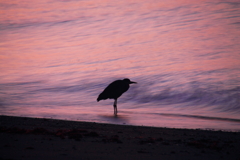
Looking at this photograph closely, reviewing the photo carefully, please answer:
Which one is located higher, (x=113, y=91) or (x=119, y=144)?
(x=113, y=91)

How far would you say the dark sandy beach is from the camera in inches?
197

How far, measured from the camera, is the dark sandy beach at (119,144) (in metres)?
5.02

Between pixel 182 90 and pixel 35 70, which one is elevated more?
pixel 35 70

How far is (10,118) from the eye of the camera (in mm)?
8961

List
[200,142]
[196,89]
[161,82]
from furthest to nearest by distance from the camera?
[161,82] < [196,89] < [200,142]

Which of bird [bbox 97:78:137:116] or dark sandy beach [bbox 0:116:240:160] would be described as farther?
bird [bbox 97:78:137:116]

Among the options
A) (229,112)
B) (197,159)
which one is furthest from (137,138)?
(229,112)

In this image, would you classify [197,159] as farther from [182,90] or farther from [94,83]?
[94,83]

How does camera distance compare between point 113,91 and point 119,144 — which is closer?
point 119,144

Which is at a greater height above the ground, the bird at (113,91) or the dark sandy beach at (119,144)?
the bird at (113,91)

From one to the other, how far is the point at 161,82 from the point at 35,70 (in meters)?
9.54

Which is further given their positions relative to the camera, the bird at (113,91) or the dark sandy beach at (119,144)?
the bird at (113,91)

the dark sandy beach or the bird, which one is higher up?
the bird

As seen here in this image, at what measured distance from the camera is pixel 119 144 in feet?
19.0
